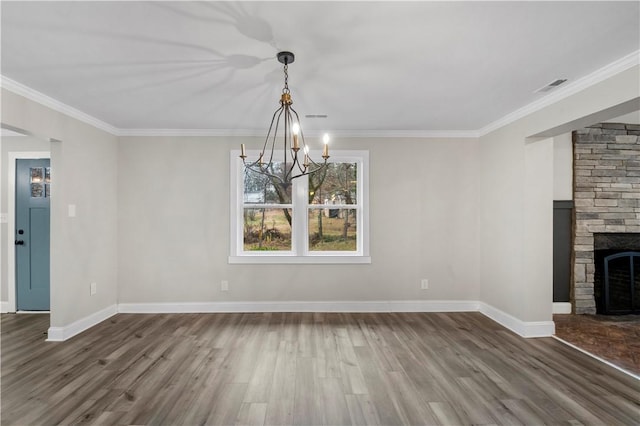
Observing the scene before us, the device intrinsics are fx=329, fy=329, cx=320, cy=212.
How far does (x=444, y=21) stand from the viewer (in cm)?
194

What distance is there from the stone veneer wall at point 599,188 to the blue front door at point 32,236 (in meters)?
A: 7.14

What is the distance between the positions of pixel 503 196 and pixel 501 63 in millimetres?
2001

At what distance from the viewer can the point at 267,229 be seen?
4656mm

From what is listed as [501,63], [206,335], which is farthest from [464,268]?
[206,335]

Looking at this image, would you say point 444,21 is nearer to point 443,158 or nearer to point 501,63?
point 501,63

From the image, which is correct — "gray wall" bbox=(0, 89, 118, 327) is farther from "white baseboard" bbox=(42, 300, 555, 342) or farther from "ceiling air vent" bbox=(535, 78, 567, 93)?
"ceiling air vent" bbox=(535, 78, 567, 93)

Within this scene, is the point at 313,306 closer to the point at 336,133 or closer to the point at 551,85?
the point at 336,133

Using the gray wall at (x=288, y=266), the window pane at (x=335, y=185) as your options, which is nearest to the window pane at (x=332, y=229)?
the window pane at (x=335, y=185)

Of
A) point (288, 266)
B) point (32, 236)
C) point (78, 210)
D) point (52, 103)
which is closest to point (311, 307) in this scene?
point (288, 266)

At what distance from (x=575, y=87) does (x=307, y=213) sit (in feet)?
10.4

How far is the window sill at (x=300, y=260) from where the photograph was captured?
14.7 ft

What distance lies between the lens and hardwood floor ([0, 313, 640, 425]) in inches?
88.6

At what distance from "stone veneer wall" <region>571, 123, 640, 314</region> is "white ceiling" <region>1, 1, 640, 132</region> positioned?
184 cm

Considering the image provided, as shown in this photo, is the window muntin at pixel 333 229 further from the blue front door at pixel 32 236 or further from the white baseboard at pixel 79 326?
the blue front door at pixel 32 236
